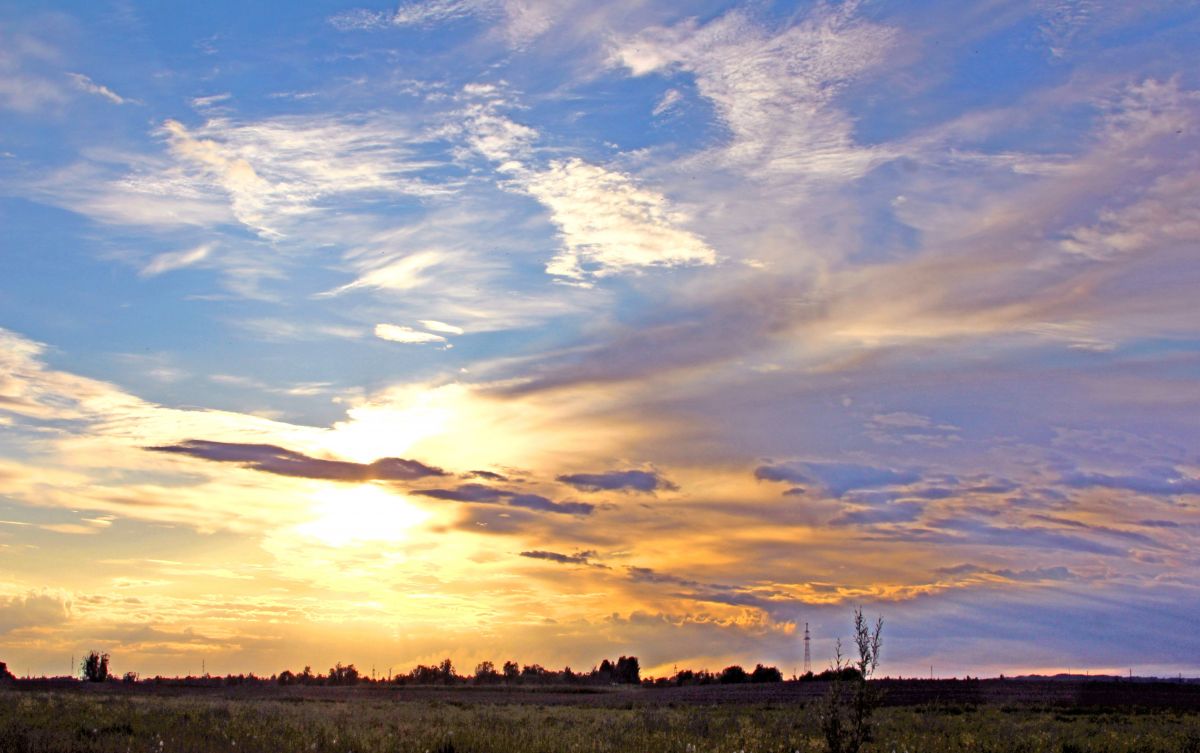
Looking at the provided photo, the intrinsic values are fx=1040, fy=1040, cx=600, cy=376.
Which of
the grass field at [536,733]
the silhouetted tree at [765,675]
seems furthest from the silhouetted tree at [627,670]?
the grass field at [536,733]

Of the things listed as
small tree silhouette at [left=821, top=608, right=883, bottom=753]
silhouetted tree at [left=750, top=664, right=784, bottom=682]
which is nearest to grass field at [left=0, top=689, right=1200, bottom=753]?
small tree silhouette at [left=821, top=608, right=883, bottom=753]

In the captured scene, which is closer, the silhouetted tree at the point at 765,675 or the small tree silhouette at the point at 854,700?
the small tree silhouette at the point at 854,700

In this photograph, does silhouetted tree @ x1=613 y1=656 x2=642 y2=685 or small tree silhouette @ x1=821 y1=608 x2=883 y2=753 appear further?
silhouetted tree @ x1=613 y1=656 x2=642 y2=685

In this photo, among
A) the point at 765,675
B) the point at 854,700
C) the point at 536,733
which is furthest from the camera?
the point at 765,675

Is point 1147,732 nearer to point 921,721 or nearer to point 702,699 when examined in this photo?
point 921,721

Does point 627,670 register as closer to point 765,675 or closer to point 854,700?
point 765,675

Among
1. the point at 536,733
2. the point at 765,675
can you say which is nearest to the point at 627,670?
the point at 765,675

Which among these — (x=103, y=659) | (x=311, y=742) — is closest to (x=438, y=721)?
(x=311, y=742)

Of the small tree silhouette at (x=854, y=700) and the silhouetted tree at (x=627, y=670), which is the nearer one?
the small tree silhouette at (x=854, y=700)

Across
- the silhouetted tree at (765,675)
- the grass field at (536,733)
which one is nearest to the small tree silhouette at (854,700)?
the grass field at (536,733)

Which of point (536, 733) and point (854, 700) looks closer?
point (854, 700)

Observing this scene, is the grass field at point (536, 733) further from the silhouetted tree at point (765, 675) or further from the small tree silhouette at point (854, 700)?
the silhouetted tree at point (765, 675)

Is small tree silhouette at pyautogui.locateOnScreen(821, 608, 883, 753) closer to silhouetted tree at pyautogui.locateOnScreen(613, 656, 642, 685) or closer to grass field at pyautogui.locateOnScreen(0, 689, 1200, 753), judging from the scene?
grass field at pyautogui.locateOnScreen(0, 689, 1200, 753)

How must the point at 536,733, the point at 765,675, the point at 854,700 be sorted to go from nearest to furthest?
the point at 854,700, the point at 536,733, the point at 765,675
